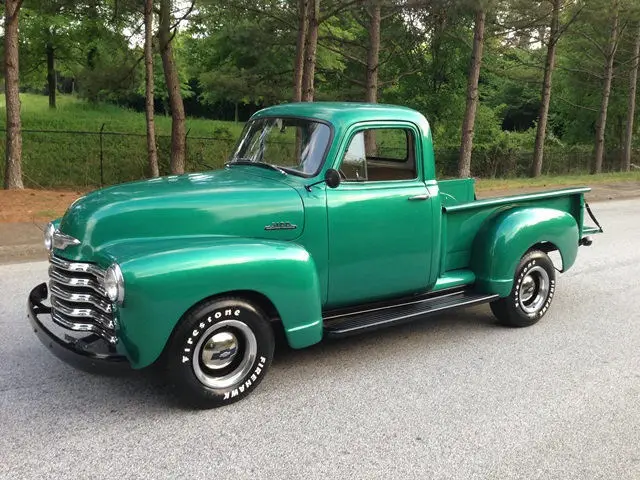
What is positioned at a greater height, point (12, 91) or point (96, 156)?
point (12, 91)

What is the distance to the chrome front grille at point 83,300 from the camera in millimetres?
3535

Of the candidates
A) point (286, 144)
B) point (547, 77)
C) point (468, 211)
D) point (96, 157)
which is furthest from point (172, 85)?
point (547, 77)

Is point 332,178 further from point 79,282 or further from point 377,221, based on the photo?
point 79,282

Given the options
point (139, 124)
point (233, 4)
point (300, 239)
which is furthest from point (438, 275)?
point (139, 124)

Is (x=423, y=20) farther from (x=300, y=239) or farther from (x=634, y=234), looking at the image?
(x=300, y=239)

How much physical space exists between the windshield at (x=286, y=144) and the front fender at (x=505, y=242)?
1782mm

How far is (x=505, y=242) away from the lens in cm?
512

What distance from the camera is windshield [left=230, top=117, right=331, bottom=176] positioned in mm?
4352

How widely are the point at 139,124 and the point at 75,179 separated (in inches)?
469

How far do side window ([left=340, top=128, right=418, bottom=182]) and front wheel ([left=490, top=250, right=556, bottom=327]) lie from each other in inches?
57.0

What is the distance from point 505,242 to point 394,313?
1260 mm

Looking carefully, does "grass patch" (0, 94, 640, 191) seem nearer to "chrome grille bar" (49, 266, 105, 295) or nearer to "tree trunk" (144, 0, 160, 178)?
"tree trunk" (144, 0, 160, 178)

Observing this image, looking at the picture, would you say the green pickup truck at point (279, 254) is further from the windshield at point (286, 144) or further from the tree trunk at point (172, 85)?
the tree trunk at point (172, 85)

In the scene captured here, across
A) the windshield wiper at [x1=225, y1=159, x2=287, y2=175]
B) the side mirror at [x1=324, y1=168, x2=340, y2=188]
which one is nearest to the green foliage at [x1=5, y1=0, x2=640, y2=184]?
the windshield wiper at [x1=225, y1=159, x2=287, y2=175]
